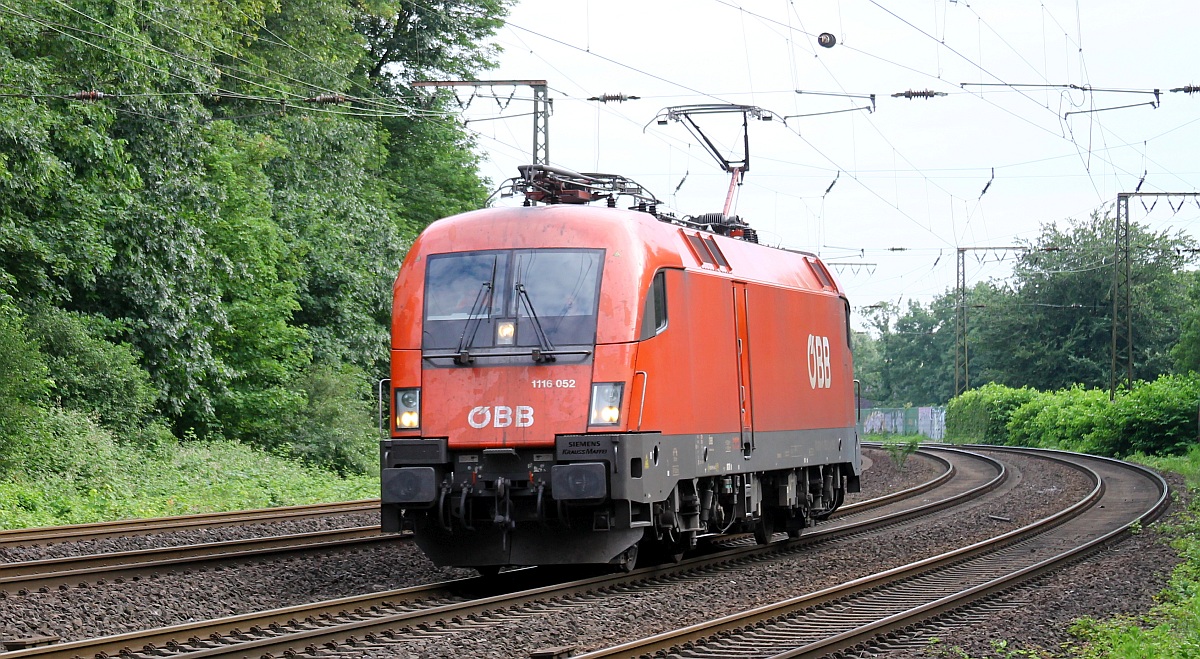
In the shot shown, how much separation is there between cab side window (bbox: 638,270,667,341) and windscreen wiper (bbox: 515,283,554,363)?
83 cm

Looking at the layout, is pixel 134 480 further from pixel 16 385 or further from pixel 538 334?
pixel 538 334

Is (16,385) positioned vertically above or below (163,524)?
above

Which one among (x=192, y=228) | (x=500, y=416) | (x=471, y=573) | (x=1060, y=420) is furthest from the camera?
(x=1060, y=420)

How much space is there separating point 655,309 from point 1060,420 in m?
39.1

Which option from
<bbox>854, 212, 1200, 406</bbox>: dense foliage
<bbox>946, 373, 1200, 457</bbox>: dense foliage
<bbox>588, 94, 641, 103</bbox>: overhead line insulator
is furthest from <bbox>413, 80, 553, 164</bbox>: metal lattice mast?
<bbox>854, 212, 1200, 406</bbox>: dense foliage

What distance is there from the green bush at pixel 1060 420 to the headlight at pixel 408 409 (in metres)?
36.2

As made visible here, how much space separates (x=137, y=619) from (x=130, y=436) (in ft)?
47.8

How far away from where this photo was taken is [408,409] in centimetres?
1252

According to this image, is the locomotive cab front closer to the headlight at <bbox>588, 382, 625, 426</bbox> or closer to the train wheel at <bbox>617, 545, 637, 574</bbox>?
the headlight at <bbox>588, 382, 625, 426</bbox>

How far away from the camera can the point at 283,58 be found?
35.0 metres

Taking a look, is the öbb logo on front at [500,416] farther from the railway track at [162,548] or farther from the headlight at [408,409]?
the railway track at [162,548]

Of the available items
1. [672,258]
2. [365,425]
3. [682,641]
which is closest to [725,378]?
[672,258]

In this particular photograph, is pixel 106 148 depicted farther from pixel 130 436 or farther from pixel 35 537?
pixel 35 537

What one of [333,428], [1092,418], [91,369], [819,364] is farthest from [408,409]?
[1092,418]
